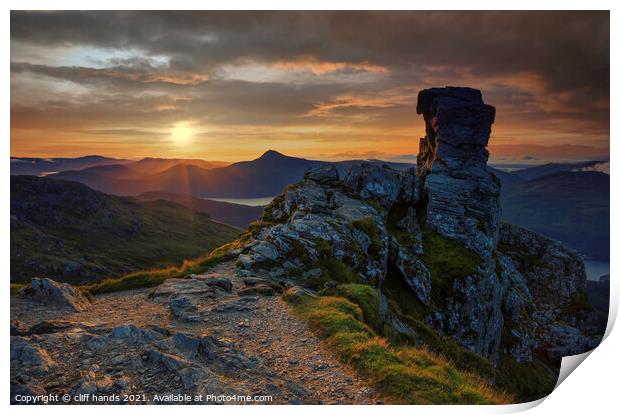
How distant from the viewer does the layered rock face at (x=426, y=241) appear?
26.5 m

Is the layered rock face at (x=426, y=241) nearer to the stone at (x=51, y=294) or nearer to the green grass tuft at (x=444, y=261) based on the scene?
the green grass tuft at (x=444, y=261)

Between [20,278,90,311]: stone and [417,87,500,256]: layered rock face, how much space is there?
42.8 m

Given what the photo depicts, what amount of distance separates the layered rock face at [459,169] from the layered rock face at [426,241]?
169mm

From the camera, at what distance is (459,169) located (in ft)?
194

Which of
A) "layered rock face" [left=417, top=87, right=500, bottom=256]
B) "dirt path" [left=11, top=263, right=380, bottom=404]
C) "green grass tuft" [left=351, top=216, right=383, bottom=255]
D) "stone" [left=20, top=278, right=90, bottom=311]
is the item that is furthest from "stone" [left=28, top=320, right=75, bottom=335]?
"layered rock face" [left=417, top=87, right=500, bottom=256]

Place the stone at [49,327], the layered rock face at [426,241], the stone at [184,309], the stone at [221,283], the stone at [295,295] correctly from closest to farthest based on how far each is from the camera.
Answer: the stone at [49,327] → the stone at [184,309] → the stone at [295,295] → the stone at [221,283] → the layered rock face at [426,241]

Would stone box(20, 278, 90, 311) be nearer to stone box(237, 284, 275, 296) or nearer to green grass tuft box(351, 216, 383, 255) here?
→ stone box(237, 284, 275, 296)

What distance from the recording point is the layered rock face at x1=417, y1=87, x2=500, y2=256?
167 feet

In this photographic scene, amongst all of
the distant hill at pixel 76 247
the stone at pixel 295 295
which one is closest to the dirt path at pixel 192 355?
the stone at pixel 295 295

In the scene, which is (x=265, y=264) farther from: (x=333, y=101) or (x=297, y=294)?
(x=333, y=101)

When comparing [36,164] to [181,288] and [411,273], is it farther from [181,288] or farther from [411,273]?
[411,273]

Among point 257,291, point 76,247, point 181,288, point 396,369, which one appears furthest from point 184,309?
point 76,247

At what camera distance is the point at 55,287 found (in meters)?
17.7

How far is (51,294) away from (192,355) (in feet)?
30.0
